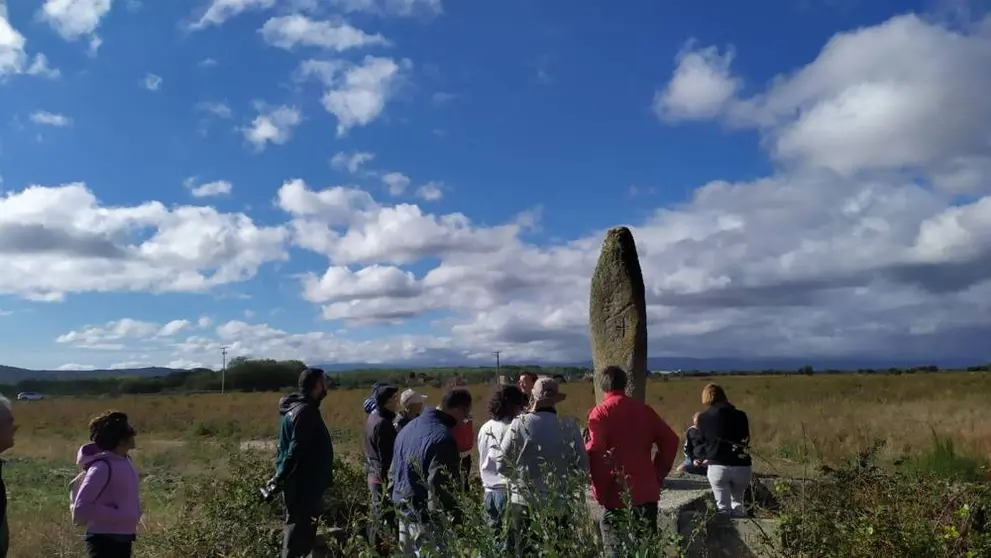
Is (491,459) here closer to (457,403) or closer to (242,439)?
(457,403)

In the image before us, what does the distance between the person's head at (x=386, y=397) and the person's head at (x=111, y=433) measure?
1.77 metres

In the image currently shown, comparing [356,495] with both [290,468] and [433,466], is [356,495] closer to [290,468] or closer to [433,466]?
[290,468]

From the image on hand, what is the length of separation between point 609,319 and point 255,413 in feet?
87.0

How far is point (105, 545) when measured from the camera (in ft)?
14.8

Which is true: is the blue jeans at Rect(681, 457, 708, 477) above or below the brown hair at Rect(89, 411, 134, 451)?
below

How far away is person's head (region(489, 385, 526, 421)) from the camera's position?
4.64 m

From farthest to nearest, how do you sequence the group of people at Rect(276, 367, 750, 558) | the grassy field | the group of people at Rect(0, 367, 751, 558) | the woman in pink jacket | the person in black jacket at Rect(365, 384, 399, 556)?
1. the grassy field
2. the person in black jacket at Rect(365, 384, 399, 556)
3. the woman in pink jacket
4. the group of people at Rect(0, 367, 751, 558)
5. the group of people at Rect(276, 367, 750, 558)

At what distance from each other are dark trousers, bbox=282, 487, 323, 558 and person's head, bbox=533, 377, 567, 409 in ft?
6.01

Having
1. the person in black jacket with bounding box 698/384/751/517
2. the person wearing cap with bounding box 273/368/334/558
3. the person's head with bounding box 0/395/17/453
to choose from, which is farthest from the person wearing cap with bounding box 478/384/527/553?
the person's head with bounding box 0/395/17/453

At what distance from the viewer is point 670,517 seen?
19.7 ft

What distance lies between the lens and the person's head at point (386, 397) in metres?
5.92

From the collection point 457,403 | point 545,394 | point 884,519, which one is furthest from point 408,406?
point 884,519

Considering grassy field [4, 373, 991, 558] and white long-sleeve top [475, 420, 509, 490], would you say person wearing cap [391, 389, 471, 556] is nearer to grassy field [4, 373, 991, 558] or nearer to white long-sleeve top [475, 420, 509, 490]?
white long-sleeve top [475, 420, 509, 490]

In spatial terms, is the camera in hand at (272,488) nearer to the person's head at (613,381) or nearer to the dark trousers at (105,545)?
the dark trousers at (105,545)
